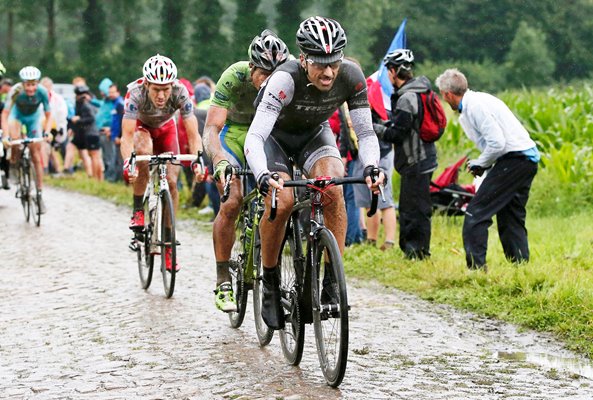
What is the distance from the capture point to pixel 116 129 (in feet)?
74.8

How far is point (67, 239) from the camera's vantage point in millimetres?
15273

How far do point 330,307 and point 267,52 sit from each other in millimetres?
2351

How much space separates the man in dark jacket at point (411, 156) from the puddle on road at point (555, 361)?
420 cm

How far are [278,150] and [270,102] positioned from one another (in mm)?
540

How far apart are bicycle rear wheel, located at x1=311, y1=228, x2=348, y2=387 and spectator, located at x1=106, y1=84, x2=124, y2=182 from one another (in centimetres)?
1572

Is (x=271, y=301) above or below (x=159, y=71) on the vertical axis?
below

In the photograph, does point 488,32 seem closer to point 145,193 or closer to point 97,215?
point 97,215

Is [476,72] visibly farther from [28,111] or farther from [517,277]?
[517,277]

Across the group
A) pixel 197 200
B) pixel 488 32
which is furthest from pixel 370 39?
pixel 197 200

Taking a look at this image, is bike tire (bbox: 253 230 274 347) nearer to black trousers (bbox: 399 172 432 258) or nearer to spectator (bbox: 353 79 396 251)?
black trousers (bbox: 399 172 432 258)

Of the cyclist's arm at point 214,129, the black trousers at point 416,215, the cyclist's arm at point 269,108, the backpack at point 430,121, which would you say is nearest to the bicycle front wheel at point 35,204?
the black trousers at point 416,215

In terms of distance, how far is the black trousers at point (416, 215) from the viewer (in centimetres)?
1192

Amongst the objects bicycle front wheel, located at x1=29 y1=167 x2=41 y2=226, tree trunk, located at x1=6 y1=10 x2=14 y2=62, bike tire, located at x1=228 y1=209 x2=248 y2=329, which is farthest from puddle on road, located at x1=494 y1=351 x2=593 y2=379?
tree trunk, located at x1=6 y1=10 x2=14 y2=62

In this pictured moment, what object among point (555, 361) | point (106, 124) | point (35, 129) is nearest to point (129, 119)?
point (555, 361)
